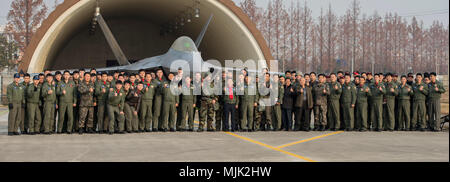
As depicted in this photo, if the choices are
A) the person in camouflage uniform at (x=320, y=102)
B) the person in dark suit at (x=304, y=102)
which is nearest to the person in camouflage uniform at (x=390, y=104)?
the person in camouflage uniform at (x=320, y=102)

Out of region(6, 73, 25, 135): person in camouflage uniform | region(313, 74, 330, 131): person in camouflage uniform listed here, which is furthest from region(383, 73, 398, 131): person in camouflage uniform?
region(6, 73, 25, 135): person in camouflage uniform

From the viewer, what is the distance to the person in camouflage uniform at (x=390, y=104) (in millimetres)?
11547

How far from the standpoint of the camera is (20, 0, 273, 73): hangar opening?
59.6 feet

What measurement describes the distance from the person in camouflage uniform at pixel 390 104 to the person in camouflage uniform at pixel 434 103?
0.92m

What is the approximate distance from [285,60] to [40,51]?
82.9ft

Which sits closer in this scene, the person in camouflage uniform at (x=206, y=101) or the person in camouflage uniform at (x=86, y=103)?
the person in camouflage uniform at (x=86, y=103)

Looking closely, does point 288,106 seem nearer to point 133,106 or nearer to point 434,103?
point 434,103

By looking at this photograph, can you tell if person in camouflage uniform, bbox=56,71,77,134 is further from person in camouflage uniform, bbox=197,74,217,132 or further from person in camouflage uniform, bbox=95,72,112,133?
person in camouflage uniform, bbox=197,74,217,132

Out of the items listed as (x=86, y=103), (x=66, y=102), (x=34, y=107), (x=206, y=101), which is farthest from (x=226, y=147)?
(x=34, y=107)

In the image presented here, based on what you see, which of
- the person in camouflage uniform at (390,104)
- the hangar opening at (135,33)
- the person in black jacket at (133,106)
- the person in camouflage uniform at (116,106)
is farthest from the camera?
the hangar opening at (135,33)

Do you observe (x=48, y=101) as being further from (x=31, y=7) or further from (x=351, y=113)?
(x=31, y=7)

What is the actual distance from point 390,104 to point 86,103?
7.97m

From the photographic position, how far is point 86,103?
10.6 meters

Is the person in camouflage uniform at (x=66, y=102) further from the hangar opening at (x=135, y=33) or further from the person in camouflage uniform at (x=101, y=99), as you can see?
the hangar opening at (x=135, y=33)
